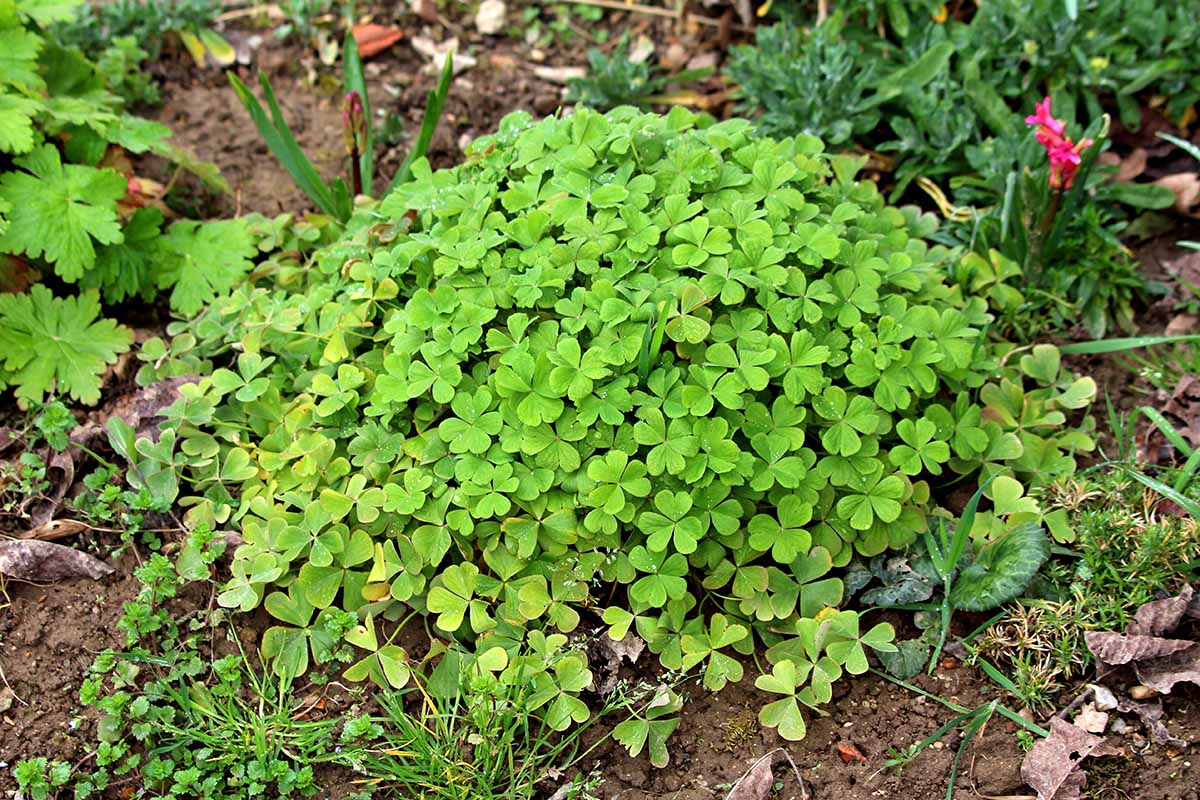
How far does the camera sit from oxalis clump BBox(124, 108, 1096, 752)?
261cm

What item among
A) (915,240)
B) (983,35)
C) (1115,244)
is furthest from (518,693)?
(983,35)

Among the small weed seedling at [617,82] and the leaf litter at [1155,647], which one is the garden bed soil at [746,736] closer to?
the leaf litter at [1155,647]

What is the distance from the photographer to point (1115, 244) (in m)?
3.50

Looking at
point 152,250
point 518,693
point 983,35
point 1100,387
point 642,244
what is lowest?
point 1100,387

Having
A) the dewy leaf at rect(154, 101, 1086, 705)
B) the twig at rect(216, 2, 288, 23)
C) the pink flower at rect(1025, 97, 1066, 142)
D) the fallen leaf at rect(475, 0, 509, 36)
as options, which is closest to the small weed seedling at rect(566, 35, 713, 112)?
the fallen leaf at rect(475, 0, 509, 36)

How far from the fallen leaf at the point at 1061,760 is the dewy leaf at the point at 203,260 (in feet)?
8.56

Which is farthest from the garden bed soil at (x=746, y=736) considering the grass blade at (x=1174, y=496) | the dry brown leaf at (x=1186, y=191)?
the dry brown leaf at (x=1186, y=191)

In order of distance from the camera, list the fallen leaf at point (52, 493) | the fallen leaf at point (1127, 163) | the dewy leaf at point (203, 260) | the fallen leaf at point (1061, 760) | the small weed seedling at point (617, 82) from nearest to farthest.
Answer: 1. the fallen leaf at point (1061, 760)
2. the fallen leaf at point (52, 493)
3. the dewy leaf at point (203, 260)
4. the fallen leaf at point (1127, 163)
5. the small weed seedling at point (617, 82)

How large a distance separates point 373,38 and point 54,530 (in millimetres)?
2440

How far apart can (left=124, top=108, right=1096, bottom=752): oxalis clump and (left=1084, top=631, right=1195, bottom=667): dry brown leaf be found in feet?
1.69

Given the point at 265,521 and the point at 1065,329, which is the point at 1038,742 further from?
the point at 265,521

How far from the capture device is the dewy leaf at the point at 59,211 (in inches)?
121

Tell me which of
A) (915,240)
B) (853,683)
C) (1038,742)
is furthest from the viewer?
(915,240)

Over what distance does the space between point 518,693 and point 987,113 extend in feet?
8.52
